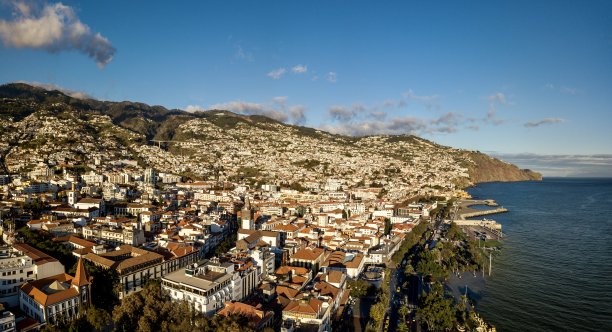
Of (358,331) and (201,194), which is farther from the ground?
(201,194)

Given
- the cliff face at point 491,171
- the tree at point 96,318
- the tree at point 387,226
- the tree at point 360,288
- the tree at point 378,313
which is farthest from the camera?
the cliff face at point 491,171

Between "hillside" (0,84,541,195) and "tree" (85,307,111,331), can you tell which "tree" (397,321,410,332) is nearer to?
"tree" (85,307,111,331)

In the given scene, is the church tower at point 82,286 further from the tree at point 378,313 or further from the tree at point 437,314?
the tree at point 437,314

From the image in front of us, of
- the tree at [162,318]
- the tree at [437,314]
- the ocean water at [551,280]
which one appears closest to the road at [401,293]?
the tree at [437,314]

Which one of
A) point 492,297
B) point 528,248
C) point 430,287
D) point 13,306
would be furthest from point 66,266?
point 528,248

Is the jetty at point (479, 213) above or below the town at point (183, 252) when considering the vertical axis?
below

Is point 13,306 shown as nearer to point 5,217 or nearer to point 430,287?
point 5,217

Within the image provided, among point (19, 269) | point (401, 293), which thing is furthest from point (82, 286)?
point (401, 293)
